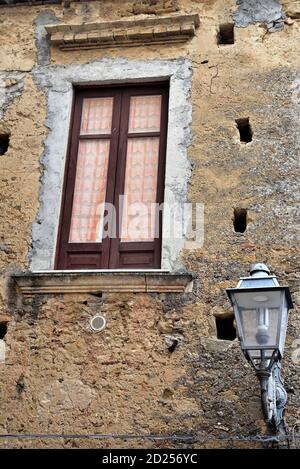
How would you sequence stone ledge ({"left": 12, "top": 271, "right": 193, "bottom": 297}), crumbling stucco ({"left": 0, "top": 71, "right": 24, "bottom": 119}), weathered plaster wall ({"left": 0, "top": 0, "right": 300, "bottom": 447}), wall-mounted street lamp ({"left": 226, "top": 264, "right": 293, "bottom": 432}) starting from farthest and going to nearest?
crumbling stucco ({"left": 0, "top": 71, "right": 24, "bottom": 119})
stone ledge ({"left": 12, "top": 271, "right": 193, "bottom": 297})
weathered plaster wall ({"left": 0, "top": 0, "right": 300, "bottom": 447})
wall-mounted street lamp ({"left": 226, "top": 264, "right": 293, "bottom": 432})

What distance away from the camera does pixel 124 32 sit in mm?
6996

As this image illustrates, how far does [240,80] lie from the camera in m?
6.68

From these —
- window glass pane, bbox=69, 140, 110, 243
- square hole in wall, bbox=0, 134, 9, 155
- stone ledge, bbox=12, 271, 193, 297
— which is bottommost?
stone ledge, bbox=12, 271, 193, 297

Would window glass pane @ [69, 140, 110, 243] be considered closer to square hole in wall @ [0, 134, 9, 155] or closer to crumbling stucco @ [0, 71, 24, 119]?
square hole in wall @ [0, 134, 9, 155]

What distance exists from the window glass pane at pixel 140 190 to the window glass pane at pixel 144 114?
0.12m

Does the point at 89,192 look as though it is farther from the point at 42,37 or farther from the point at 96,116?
the point at 42,37

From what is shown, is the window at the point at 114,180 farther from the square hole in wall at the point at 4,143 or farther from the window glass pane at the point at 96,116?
the square hole in wall at the point at 4,143

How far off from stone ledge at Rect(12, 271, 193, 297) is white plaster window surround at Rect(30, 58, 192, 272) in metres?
0.13

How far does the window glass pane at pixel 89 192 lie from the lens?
6438mm

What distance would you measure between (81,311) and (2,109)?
2221 mm

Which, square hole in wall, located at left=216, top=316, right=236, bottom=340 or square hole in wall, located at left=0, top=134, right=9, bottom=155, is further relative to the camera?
square hole in wall, located at left=0, top=134, right=9, bottom=155

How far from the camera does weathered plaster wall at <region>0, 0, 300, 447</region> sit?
5523 mm

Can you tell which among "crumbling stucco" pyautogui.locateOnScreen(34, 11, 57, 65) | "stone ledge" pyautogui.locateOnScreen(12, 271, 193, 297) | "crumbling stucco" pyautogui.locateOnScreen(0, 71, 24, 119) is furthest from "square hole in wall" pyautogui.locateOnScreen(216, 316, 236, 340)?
"crumbling stucco" pyautogui.locateOnScreen(34, 11, 57, 65)
